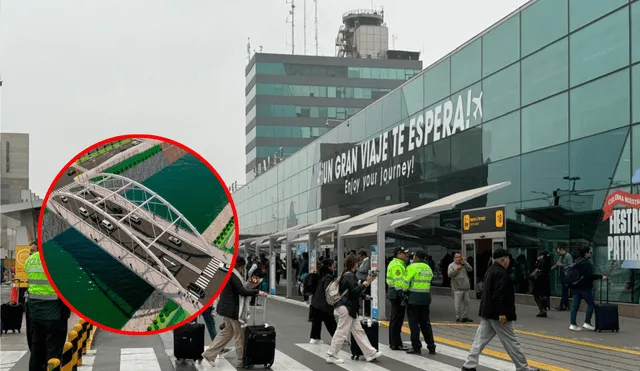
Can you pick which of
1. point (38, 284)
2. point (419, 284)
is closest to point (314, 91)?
point (419, 284)

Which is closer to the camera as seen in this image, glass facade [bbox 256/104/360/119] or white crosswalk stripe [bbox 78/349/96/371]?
white crosswalk stripe [bbox 78/349/96/371]

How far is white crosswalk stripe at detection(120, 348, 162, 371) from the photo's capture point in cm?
1188

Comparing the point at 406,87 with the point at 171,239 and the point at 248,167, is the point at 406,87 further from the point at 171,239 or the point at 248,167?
the point at 248,167

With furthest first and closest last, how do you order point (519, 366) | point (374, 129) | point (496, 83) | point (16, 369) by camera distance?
point (374, 129)
point (496, 83)
point (16, 369)
point (519, 366)

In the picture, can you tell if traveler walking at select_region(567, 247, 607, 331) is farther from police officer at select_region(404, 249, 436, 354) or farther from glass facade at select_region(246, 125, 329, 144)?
glass facade at select_region(246, 125, 329, 144)

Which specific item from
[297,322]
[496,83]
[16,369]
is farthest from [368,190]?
[16,369]

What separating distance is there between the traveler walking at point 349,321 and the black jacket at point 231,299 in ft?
5.65

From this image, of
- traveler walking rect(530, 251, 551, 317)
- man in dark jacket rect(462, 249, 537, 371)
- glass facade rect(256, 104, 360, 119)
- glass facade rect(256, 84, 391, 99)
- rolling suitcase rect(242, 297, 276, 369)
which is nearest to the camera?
man in dark jacket rect(462, 249, 537, 371)

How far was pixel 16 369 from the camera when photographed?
38.2 feet

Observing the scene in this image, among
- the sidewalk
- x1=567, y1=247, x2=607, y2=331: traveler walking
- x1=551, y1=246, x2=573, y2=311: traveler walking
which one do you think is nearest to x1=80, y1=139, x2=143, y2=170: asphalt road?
the sidewalk

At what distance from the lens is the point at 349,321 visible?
12812 millimetres

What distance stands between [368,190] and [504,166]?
14294mm

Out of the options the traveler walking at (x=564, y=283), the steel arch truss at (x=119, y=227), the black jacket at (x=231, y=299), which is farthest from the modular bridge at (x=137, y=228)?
the traveler walking at (x=564, y=283)

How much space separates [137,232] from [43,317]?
166 inches
